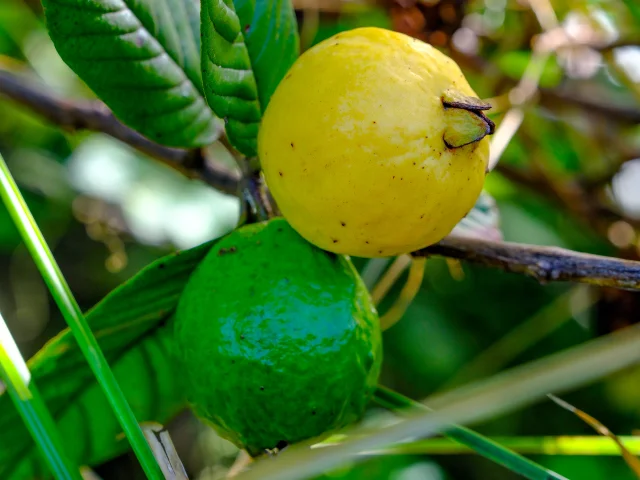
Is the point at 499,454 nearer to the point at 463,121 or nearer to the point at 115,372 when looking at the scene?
the point at 463,121

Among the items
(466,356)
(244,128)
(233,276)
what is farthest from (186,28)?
(466,356)

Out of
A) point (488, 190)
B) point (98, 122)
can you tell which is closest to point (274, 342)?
point (98, 122)

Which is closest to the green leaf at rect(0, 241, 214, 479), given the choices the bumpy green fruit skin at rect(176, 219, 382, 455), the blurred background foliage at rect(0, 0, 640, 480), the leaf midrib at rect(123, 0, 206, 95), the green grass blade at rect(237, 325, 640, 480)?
the bumpy green fruit skin at rect(176, 219, 382, 455)

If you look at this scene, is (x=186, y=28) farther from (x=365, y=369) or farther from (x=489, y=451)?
(x=489, y=451)

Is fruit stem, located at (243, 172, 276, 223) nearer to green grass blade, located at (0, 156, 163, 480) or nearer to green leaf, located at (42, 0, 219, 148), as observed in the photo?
green leaf, located at (42, 0, 219, 148)

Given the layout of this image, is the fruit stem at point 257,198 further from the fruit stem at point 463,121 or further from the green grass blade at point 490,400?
the green grass blade at point 490,400
